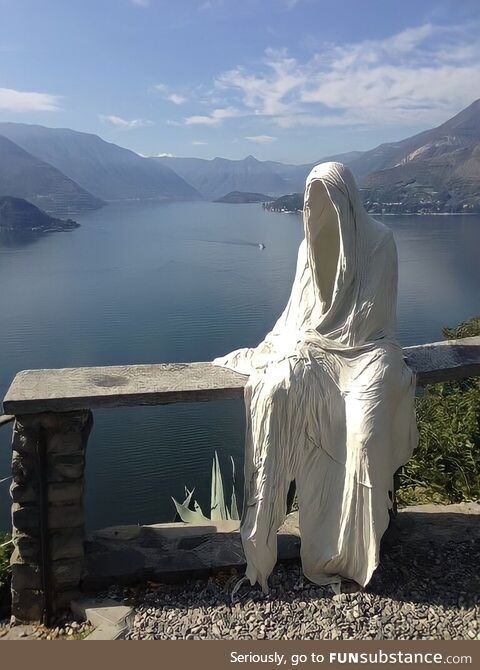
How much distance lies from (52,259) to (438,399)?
103ft

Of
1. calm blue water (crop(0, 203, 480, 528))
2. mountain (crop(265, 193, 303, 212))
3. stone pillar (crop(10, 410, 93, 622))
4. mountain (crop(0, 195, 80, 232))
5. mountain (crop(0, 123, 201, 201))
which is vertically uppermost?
mountain (crop(0, 123, 201, 201))

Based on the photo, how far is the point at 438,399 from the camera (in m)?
5.73

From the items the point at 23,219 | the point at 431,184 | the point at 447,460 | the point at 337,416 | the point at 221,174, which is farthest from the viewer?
the point at 221,174

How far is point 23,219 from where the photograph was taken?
49875mm

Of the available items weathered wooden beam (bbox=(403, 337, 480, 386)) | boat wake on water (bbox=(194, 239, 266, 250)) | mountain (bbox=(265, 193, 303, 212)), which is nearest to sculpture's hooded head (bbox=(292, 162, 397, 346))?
weathered wooden beam (bbox=(403, 337, 480, 386))

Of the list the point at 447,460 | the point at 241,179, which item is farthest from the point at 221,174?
the point at 447,460

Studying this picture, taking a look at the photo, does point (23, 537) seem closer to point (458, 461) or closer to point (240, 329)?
point (458, 461)

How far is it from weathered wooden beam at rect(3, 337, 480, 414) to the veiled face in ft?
2.14

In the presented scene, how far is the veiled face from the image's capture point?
3188mm

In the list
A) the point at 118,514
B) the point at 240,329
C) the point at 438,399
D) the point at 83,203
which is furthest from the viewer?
the point at 83,203

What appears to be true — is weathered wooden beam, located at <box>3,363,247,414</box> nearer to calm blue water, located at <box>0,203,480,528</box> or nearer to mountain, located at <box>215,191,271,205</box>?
calm blue water, located at <box>0,203,480,528</box>

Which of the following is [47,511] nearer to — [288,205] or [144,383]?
[144,383]

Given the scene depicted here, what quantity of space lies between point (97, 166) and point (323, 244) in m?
137

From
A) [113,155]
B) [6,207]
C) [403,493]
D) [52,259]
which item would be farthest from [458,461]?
[113,155]
